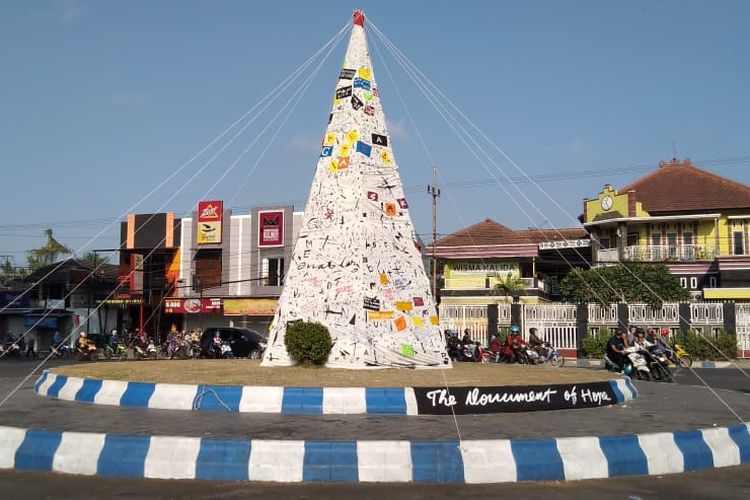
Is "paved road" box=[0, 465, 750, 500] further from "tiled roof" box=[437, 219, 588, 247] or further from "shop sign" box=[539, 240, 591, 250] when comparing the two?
"tiled roof" box=[437, 219, 588, 247]

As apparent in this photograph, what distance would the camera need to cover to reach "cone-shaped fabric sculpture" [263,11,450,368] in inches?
542

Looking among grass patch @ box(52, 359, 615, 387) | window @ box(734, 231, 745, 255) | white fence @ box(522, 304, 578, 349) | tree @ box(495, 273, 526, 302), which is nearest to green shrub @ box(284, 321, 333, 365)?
grass patch @ box(52, 359, 615, 387)

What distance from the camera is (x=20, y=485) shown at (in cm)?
633

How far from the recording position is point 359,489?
6242mm

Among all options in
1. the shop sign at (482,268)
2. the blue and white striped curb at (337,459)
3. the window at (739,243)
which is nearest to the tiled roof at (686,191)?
the window at (739,243)

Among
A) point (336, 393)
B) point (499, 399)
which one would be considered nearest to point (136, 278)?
point (336, 393)

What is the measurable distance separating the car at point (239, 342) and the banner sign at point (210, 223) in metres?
16.8

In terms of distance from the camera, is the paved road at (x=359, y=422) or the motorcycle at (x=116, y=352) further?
the motorcycle at (x=116, y=352)

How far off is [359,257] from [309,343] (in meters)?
2.15

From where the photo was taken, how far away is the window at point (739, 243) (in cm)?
3947

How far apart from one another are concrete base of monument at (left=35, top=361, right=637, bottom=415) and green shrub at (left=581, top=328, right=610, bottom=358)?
17.5 metres

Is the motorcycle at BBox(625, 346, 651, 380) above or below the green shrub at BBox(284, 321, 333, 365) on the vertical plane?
below

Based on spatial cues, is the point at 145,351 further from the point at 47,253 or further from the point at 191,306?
the point at 47,253

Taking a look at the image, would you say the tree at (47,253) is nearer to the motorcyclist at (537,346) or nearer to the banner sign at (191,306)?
the banner sign at (191,306)
